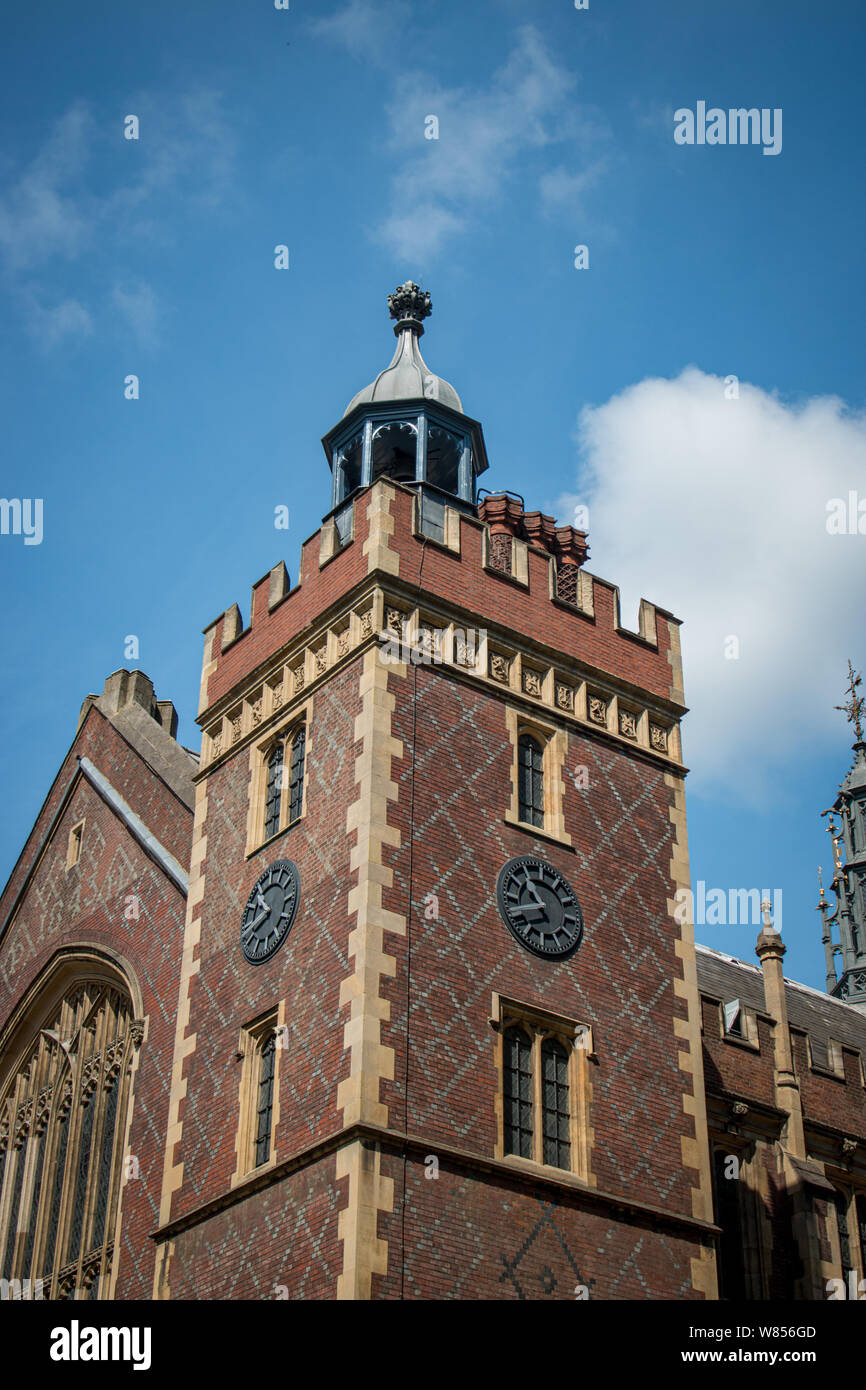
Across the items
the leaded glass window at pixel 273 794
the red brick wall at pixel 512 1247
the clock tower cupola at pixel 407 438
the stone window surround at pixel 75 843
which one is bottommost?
the red brick wall at pixel 512 1247

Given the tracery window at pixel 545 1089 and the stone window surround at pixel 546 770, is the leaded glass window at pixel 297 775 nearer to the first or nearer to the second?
the stone window surround at pixel 546 770

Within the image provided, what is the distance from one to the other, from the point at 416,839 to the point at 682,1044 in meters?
5.00

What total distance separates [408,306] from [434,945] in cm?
1458

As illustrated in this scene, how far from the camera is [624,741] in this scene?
28344 mm

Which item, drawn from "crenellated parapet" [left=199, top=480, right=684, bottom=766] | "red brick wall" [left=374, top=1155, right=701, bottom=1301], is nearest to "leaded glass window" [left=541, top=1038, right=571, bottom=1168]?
"red brick wall" [left=374, top=1155, right=701, bottom=1301]

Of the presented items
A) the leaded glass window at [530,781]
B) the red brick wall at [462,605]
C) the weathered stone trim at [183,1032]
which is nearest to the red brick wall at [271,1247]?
the weathered stone trim at [183,1032]

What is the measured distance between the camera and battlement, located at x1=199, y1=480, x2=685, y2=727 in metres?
26.9

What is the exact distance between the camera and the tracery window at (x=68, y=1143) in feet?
92.0

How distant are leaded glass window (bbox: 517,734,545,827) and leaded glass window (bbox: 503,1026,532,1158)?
331 centimetres

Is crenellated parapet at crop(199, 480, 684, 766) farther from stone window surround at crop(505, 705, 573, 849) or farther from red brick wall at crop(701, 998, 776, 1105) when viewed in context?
red brick wall at crop(701, 998, 776, 1105)

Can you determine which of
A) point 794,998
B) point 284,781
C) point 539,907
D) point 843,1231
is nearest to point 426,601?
point 284,781

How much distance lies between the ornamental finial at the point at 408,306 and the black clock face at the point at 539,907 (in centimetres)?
1229
